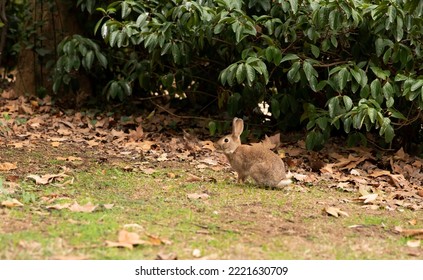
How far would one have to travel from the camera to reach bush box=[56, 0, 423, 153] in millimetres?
7906

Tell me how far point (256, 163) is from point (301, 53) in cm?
213

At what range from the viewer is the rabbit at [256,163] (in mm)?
6949

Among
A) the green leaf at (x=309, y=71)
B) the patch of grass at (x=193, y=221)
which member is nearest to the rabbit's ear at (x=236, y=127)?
the patch of grass at (x=193, y=221)

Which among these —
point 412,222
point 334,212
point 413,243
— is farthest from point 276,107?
point 413,243

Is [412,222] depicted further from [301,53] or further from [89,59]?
[89,59]

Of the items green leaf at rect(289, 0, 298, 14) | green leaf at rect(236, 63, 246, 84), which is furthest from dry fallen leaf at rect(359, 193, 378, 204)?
green leaf at rect(289, 0, 298, 14)

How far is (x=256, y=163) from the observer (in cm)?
702

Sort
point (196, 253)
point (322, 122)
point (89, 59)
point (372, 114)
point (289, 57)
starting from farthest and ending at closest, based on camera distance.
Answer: point (89, 59), point (322, 122), point (289, 57), point (372, 114), point (196, 253)

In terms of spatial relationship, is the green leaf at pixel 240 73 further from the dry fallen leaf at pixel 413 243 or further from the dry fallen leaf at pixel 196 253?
the dry fallen leaf at pixel 196 253

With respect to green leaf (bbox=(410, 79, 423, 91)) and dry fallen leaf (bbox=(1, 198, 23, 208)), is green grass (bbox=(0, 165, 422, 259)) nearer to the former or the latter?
dry fallen leaf (bbox=(1, 198, 23, 208))

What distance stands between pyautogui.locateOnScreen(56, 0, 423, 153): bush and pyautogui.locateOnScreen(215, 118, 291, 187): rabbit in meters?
1.01

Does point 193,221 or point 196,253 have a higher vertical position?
point 196,253

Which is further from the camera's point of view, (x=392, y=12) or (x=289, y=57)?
(x=289, y=57)

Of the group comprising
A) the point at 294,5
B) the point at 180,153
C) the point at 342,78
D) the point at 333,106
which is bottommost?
the point at 180,153
